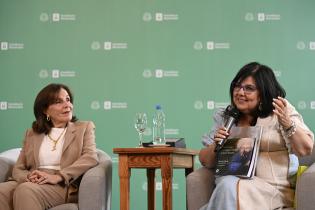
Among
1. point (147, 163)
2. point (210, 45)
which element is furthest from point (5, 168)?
point (210, 45)

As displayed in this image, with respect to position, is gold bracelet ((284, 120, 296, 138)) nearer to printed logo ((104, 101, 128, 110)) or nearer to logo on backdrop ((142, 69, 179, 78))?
logo on backdrop ((142, 69, 179, 78))

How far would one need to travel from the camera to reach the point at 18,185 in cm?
371

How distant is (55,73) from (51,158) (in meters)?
1.83

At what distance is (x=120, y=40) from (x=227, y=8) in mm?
1028

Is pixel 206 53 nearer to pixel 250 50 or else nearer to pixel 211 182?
pixel 250 50

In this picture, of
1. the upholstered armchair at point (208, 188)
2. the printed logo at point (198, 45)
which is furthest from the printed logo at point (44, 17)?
the upholstered armchair at point (208, 188)

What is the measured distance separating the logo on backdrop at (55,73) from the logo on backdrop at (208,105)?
3.85 feet

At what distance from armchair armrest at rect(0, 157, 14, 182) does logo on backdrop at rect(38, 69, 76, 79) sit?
165 centimetres

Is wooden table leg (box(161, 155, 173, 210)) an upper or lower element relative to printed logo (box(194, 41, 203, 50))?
lower

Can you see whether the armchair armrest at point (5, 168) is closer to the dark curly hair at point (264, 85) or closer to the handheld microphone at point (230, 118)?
the handheld microphone at point (230, 118)

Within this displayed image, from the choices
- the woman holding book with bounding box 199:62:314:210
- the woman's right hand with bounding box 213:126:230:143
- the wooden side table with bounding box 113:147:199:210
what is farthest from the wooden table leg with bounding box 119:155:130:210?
the woman's right hand with bounding box 213:126:230:143

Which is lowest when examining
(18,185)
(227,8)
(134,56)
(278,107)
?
(18,185)

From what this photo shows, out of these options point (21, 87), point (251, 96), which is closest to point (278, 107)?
point (251, 96)

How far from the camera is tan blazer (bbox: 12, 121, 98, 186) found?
12.3ft
